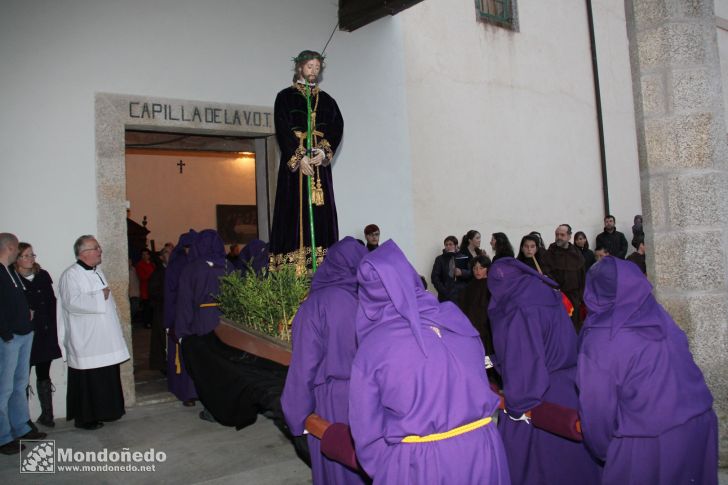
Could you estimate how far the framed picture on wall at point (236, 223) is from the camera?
14273 mm

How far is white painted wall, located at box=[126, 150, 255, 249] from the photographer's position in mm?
14547

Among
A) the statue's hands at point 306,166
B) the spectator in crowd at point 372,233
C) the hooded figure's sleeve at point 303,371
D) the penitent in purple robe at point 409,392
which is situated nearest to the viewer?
the penitent in purple robe at point 409,392

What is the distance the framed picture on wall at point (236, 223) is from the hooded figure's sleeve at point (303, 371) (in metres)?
10.9

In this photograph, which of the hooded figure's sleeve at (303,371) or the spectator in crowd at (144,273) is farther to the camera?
the spectator in crowd at (144,273)

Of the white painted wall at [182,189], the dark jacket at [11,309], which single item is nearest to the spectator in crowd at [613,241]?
the white painted wall at [182,189]

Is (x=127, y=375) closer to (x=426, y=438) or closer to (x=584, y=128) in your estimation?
(x=426, y=438)

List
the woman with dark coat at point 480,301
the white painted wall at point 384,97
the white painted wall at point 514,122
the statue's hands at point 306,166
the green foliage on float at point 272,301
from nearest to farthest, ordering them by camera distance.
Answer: the green foliage on float at point 272,301
the statue's hands at point 306,166
the white painted wall at point 384,97
the woman with dark coat at point 480,301
the white painted wall at point 514,122

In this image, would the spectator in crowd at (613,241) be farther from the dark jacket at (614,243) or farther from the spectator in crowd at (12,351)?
the spectator in crowd at (12,351)

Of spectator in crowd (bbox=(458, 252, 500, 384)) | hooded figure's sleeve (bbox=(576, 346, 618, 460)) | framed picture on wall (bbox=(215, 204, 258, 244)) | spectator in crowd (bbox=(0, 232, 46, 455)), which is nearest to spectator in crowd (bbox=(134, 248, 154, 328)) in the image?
framed picture on wall (bbox=(215, 204, 258, 244))

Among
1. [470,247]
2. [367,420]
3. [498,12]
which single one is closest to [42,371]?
[367,420]

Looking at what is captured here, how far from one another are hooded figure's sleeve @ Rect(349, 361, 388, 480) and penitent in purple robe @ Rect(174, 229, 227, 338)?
4083 millimetres

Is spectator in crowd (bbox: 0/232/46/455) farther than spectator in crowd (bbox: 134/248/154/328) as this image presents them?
No

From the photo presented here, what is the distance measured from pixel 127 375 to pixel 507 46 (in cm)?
793

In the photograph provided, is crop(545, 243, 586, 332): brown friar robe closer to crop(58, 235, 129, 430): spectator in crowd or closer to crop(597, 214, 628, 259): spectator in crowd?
crop(597, 214, 628, 259): spectator in crowd
